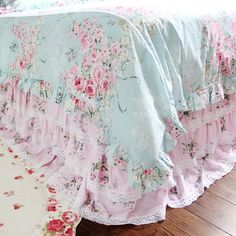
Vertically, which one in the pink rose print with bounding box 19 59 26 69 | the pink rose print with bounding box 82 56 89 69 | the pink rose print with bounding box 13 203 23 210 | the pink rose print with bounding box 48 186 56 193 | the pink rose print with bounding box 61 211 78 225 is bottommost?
the pink rose print with bounding box 13 203 23 210

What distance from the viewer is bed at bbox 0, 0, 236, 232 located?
1.01m

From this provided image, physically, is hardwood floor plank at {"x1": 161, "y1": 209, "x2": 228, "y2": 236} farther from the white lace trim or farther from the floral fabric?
the floral fabric

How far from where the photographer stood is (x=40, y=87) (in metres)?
1.47

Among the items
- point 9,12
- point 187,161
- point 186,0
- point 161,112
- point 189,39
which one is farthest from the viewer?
point 9,12

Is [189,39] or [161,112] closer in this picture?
[161,112]

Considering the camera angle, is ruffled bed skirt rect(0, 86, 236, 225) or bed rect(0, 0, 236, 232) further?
ruffled bed skirt rect(0, 86, 236, 225)

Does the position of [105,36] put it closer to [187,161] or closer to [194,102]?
[194,102]

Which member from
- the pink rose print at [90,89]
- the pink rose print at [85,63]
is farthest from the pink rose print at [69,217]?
the pink rose print at [85,63]

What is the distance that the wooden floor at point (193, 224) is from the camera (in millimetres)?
1188

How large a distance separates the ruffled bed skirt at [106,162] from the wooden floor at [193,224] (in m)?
0.03

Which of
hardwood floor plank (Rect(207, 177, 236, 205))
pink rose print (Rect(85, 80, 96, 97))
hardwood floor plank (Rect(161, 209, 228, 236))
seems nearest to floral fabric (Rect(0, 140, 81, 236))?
hardwood floor plank (Rect(161, 209, 228, 236))

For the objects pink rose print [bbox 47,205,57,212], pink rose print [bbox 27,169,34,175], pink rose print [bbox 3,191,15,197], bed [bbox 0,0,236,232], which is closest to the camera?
bed [bbox 0,0,236,232]

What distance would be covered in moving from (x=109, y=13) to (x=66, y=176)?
796mm

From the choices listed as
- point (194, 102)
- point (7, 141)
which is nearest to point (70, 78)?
point (194, 102)
